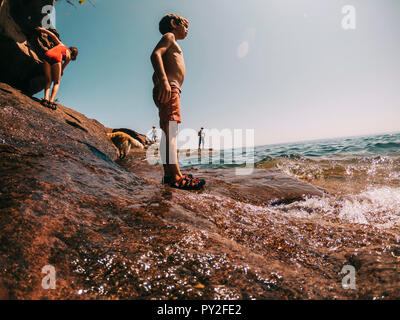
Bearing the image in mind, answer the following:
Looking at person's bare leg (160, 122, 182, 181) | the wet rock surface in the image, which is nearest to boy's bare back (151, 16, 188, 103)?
person's bare leg (160, 122, 182, 181)

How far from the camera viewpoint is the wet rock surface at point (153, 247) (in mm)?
701

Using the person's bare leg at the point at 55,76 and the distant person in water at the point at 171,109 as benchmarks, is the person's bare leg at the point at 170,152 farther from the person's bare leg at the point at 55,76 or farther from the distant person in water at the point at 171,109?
the person's bare leg at the point at 55,76

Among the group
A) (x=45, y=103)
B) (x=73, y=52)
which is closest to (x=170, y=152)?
(x=45, y=103)

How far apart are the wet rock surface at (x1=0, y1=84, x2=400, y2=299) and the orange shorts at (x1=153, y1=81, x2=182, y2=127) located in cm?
152

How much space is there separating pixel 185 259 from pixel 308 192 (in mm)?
3198

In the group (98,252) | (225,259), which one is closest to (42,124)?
(98,252)

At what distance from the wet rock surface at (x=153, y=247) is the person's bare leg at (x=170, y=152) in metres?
1.20

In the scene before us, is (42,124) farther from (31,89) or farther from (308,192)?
(308,192)

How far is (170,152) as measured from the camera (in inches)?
114

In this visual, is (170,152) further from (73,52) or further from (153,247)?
(73,52)

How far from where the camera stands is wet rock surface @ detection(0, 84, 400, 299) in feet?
2.30

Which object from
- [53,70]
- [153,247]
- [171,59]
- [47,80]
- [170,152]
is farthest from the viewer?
[53,70]

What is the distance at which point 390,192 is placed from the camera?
10.6ft

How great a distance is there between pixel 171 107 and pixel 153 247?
2.37 meters
